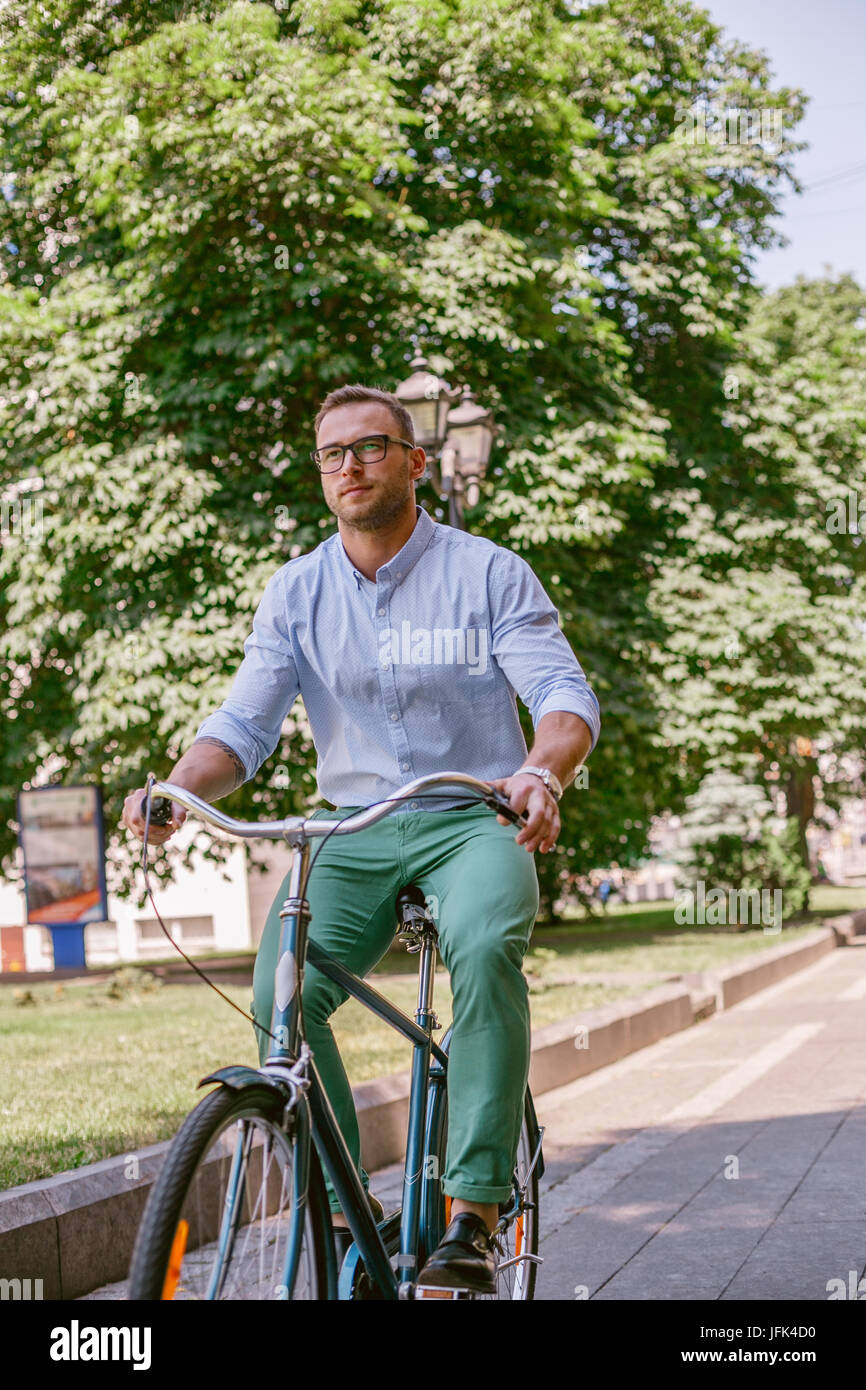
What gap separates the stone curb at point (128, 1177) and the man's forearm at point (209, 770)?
1.71 meters

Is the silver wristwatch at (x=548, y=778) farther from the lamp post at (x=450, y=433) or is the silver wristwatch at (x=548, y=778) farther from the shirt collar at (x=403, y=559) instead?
the lamp post at (x=450, y=433)

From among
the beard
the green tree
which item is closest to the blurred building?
the green tree

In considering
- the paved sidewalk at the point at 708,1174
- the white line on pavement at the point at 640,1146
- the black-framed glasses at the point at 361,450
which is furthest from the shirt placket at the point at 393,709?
the white line on pavement at the point at 640,1146

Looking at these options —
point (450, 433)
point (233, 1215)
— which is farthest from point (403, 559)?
point (450, 433)

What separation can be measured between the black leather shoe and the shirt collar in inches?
50.0

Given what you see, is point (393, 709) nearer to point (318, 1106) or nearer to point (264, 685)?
point (264, 685)

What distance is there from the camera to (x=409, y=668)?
120 inches

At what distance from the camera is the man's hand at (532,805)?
8.54ft

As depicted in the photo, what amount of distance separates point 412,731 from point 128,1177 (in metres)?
2.22

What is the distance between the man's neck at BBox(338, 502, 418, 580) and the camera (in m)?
3.18
